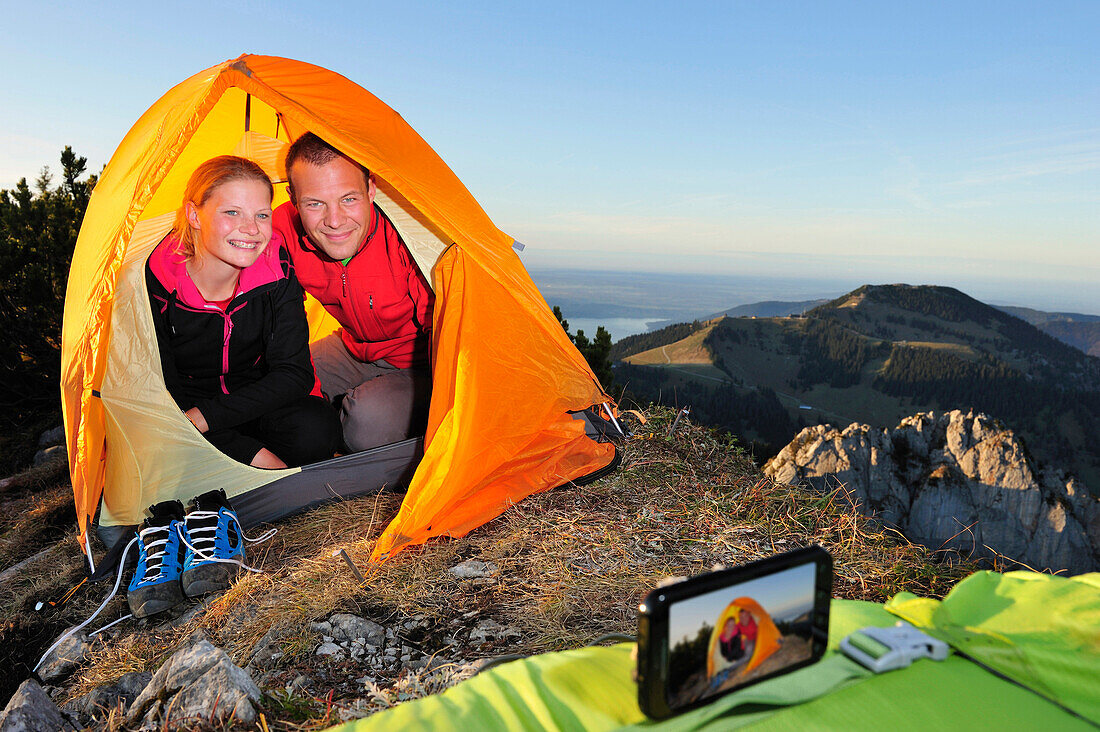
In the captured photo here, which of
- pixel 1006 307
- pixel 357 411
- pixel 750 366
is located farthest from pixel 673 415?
pixel 1006 307

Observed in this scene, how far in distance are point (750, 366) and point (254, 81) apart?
11164 centimetres

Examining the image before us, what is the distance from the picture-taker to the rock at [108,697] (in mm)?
2291

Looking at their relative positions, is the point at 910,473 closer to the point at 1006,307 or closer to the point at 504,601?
the point at 504,601

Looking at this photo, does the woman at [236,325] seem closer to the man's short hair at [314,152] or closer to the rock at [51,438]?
the man's short hair at [314,152]

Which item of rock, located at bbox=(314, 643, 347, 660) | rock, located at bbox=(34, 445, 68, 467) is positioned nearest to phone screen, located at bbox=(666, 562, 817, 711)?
rock, located at bbox=(314, 643, 347, 660)

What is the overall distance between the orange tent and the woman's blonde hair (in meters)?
3.39

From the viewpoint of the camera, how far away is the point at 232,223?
353cm

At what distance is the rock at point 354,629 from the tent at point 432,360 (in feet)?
1.68

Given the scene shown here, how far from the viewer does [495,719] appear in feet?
4.44

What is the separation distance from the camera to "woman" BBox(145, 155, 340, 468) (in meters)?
3.55

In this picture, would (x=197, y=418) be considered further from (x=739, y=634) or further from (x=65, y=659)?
(x=739, y=634)

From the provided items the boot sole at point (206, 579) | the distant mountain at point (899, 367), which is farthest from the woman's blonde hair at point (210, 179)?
the distant mountain at point (899, 367)

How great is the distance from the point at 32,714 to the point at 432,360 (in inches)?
→ 89.4

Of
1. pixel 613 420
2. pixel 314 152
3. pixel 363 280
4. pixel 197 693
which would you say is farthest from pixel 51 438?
pixel 197 693
